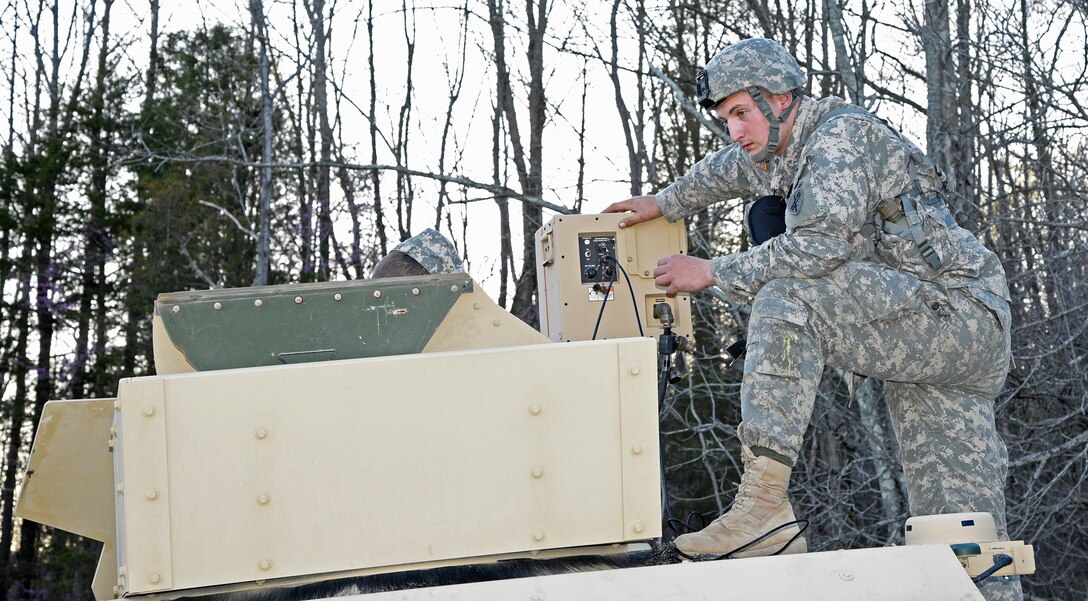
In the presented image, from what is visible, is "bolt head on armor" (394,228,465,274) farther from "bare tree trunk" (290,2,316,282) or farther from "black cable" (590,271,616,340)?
"bare tree trunk" (290,2,316,282)

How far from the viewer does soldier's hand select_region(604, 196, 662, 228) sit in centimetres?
390

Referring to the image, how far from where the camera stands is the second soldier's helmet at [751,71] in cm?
348

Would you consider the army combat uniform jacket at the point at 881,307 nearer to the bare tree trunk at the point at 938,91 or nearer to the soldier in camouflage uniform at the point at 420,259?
the soldier in camouflage uniform at the point at 420,259

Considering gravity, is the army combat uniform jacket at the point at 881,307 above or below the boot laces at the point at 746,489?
above

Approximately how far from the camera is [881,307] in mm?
3230

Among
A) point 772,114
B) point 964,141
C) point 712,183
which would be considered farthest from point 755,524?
point 964,141

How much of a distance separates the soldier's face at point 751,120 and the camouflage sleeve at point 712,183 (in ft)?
0.89

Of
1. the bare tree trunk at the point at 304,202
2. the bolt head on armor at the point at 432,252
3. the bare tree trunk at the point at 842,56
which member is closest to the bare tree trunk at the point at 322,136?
the bare tree trunk at the point at 304,202

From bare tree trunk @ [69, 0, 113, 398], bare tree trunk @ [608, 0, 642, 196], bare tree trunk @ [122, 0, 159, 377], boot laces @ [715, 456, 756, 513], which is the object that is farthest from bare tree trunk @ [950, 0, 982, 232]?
bare tree trunk @ [69, 0, 113, 398]

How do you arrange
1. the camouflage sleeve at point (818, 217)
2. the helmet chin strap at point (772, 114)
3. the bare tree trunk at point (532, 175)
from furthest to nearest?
1. the bare tree trunk at point (532, 175)
2. the helmet chin strap at point (772, 114)
3. the camouflage sleeve at point (818, 217)

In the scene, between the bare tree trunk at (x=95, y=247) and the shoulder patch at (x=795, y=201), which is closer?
the shoulder patch at (x=795, y=201)

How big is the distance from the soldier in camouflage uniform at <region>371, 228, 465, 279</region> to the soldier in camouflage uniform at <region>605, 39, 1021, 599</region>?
1.62m

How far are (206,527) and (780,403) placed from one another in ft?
4.70

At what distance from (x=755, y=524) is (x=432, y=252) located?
2.35 meters
